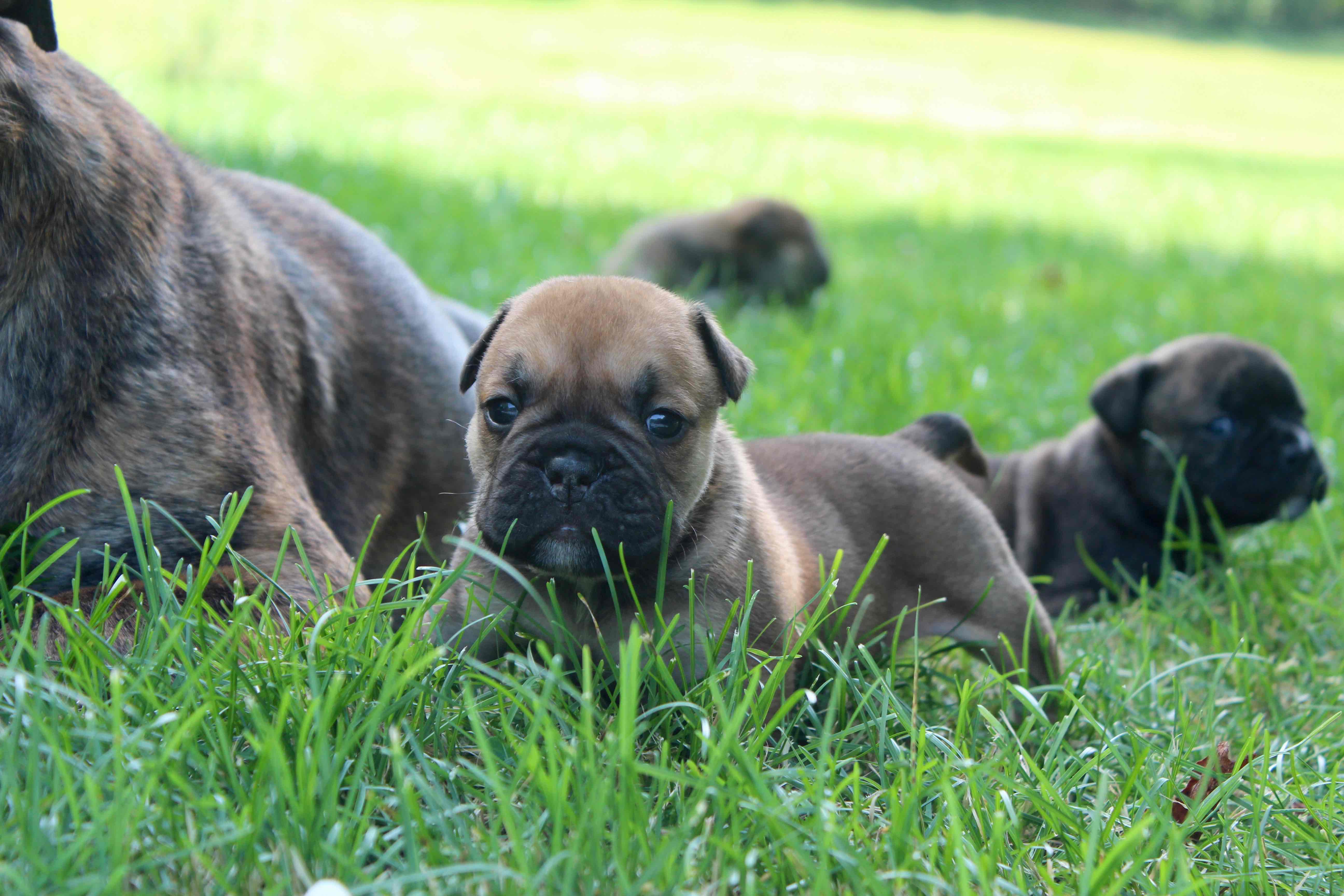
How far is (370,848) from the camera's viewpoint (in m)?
1.97

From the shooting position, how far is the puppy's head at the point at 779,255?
832 cm

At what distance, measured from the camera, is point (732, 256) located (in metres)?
8.35

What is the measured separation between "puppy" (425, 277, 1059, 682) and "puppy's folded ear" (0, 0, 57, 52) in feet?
3.92

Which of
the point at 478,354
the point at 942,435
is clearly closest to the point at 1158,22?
the point at 942,435

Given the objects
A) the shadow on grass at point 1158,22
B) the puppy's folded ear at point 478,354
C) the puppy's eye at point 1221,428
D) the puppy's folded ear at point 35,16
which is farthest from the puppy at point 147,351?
the shadow on grass at point 1158,22

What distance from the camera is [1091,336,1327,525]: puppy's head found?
16.3ft

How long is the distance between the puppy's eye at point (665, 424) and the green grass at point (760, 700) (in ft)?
1.71

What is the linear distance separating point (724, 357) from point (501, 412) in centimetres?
54

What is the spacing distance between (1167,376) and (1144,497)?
52cm

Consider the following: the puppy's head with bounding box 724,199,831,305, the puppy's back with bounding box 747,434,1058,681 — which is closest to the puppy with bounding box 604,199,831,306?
the puppy's head with bounding box 724,199,831,305

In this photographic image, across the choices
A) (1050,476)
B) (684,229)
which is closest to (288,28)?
(684,229)

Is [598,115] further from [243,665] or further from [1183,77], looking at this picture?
[1183,77]

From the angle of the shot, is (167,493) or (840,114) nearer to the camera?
(167,493)

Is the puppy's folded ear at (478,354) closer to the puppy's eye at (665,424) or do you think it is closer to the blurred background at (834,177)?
the puppy's eye at (665,424)
